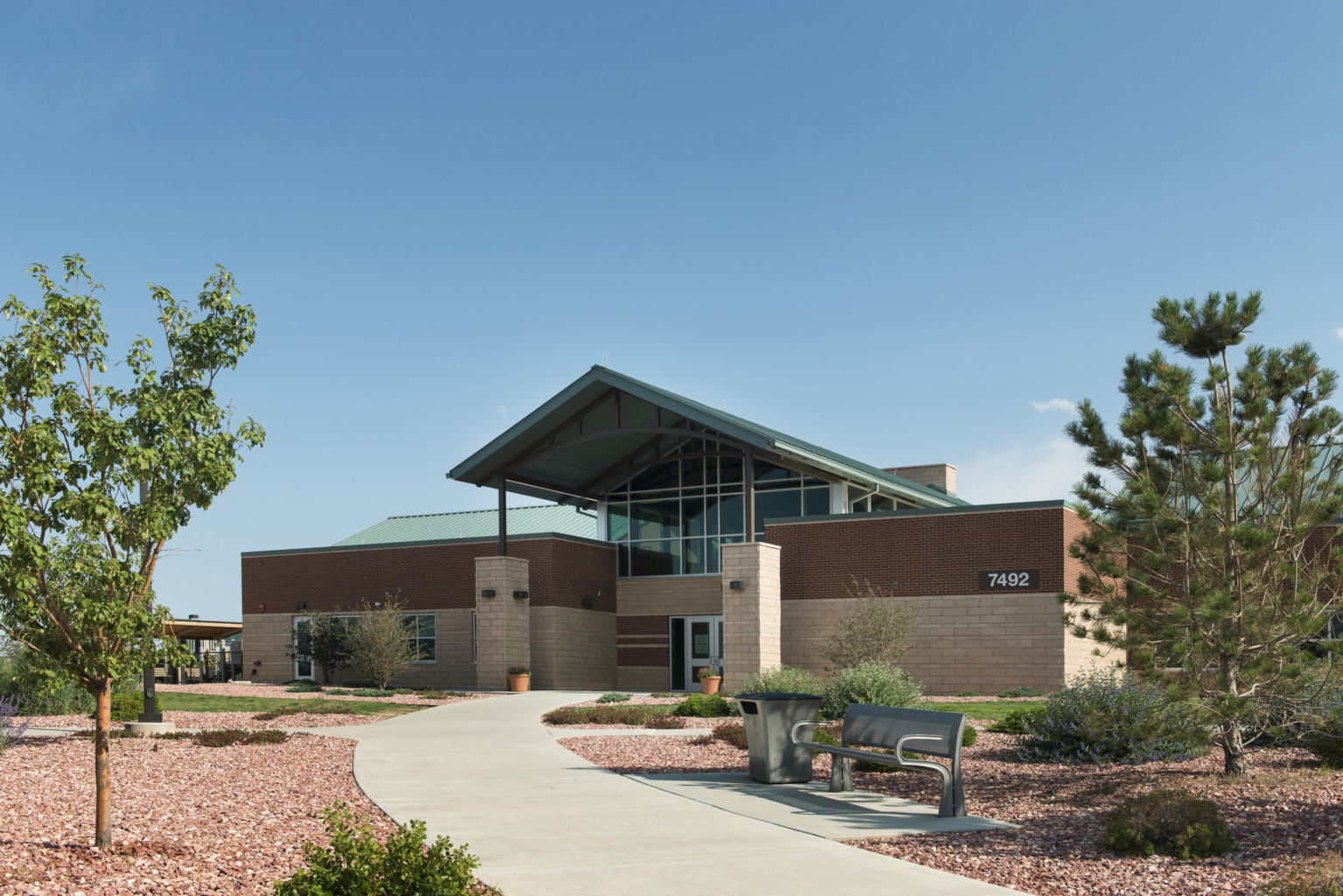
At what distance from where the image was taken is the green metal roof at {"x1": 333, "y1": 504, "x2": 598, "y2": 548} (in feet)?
132

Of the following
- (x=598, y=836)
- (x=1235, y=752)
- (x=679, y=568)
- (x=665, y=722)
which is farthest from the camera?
(x=679, y=568)

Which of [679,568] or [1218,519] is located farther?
[679,568]

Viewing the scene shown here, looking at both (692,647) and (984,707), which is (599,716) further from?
(692,647)

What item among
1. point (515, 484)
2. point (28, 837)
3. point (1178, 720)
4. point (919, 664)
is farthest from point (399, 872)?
point (515, 484)

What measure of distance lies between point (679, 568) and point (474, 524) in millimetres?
10605

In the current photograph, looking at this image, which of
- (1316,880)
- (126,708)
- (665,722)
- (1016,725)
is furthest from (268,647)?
(1316,880)

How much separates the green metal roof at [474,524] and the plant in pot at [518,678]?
9.40 metres

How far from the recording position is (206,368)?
7820 millimetres

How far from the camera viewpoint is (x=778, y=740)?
11.0 metres

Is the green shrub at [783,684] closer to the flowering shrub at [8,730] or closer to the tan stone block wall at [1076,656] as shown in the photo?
the flowering shrub at [8,730]

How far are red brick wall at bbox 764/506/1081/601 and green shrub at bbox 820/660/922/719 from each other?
1004cm

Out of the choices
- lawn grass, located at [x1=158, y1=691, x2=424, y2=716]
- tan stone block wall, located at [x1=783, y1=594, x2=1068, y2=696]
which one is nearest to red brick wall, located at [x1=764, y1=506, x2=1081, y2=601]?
tan stone block wall, located at [x1=783, y1=594, x2=1068, y2=696]

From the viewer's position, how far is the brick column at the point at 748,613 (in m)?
26.6

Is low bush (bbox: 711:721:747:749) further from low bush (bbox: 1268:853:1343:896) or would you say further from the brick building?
the brick building
